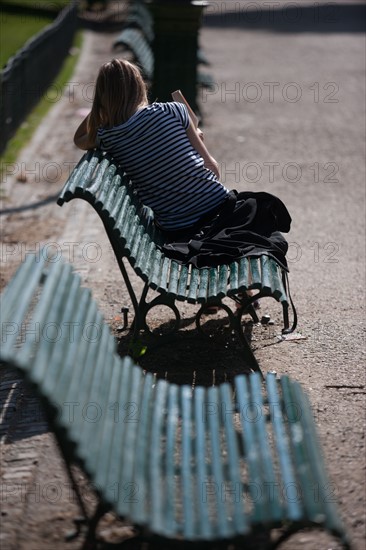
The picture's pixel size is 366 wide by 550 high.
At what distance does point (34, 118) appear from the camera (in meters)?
12.0

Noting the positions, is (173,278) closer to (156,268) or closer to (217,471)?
(156,268)

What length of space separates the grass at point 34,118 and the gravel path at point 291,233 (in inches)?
5.8

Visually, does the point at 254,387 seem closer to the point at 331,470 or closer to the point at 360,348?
the point at 331,470

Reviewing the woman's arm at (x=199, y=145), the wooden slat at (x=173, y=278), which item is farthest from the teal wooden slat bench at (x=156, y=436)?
the woman's arm at (x=199, y=145)

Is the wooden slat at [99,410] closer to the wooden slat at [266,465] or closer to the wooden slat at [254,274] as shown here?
the wooden slat at [266,465]

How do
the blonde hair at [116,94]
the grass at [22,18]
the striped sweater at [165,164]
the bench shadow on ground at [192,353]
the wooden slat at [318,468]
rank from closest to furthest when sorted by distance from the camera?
the wooden slat at [318,468] → the bench shadow on ground at [192,353] → the blonde hair at [116,94] → the striped sweater at [165,164] → the grass at [22,18]

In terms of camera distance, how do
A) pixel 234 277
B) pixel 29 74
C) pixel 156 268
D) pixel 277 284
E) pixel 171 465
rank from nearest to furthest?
pixel 171 465 → pixel 277 284 → pixel 234 277 → pixel 156 268 → pixel 29 74

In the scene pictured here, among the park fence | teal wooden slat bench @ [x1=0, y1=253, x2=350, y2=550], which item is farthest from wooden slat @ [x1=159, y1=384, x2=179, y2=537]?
the park fence

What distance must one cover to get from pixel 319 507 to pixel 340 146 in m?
7.49

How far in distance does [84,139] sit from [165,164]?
20.0 inches

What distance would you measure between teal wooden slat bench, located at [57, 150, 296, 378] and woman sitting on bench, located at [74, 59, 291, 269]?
0.46 feet

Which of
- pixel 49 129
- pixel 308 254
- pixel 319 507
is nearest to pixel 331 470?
pixel 319 507

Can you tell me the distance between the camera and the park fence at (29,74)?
33.5 feet

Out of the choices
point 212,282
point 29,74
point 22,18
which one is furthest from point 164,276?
point 22,18
